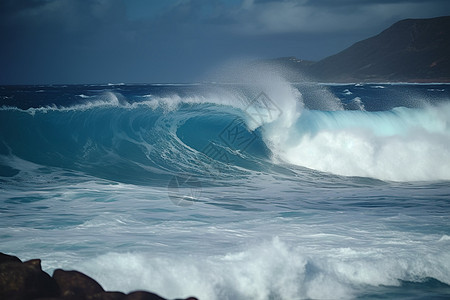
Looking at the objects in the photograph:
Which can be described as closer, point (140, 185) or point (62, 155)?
point (140, 185)

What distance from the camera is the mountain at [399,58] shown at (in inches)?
3270

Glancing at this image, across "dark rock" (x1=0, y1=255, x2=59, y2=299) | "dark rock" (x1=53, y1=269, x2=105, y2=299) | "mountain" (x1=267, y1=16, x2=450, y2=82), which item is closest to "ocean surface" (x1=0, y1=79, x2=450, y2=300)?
"dark rock" (x1=53, y1=269, x2=105, y2=299)

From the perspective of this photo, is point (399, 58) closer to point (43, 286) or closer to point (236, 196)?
point (236, 196)

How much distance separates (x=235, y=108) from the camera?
61.3 feet

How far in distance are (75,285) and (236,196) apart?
5.34 m

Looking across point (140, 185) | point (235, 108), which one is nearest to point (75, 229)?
point (140, 185)

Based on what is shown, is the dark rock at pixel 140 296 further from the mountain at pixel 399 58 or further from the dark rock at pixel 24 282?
the mountain at pixel 399 58

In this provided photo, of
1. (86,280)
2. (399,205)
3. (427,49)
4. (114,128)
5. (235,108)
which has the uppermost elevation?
(427,49)

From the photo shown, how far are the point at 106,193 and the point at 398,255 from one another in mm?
5306

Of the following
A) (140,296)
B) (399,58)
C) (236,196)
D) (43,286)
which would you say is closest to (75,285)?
(43,286)

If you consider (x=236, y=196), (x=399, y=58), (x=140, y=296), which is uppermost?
Answer: (x=399, y=58)

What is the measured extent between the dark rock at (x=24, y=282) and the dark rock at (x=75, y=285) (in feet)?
0.22

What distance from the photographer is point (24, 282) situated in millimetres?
3186

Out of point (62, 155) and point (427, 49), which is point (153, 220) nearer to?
point (62, 155)
